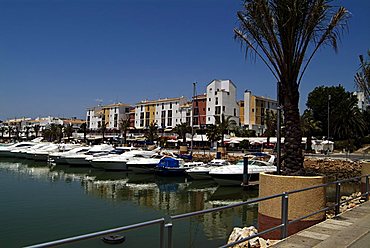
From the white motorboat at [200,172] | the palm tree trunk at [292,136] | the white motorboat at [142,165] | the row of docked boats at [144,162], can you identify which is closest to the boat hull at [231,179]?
the row of docked boats at [144,162]

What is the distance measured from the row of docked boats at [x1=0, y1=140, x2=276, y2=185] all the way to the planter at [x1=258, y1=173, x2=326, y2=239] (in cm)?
2041

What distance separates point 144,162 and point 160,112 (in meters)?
68.4

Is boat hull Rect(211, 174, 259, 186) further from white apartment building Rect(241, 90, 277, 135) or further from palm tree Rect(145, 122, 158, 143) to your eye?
white apartment building Rect(241, 90, 277, 135)

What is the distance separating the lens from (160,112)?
107625mm

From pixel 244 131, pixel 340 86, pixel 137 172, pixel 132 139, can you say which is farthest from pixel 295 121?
pixel 132 139

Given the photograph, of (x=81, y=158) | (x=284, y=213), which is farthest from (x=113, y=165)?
(x=284, y=213)

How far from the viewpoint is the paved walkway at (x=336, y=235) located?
7.18 metres

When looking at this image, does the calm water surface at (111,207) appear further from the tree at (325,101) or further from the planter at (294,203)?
the tree at (325,101)

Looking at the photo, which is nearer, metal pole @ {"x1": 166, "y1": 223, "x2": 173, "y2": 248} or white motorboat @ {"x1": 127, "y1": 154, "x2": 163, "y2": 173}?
metal pole @ {"x1": 166, "y1": 223, "x2": 173, "y2": 248}

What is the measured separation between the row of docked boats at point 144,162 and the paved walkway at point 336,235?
2111 cm

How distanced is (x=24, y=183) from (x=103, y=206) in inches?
537

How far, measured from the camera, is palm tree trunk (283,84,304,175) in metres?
11.6

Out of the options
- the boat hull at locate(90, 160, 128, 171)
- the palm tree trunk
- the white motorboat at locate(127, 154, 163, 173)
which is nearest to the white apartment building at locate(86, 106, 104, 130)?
the boat hull at locate(90, 160, 128, 171)

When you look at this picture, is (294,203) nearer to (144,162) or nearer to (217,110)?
(144,162)
